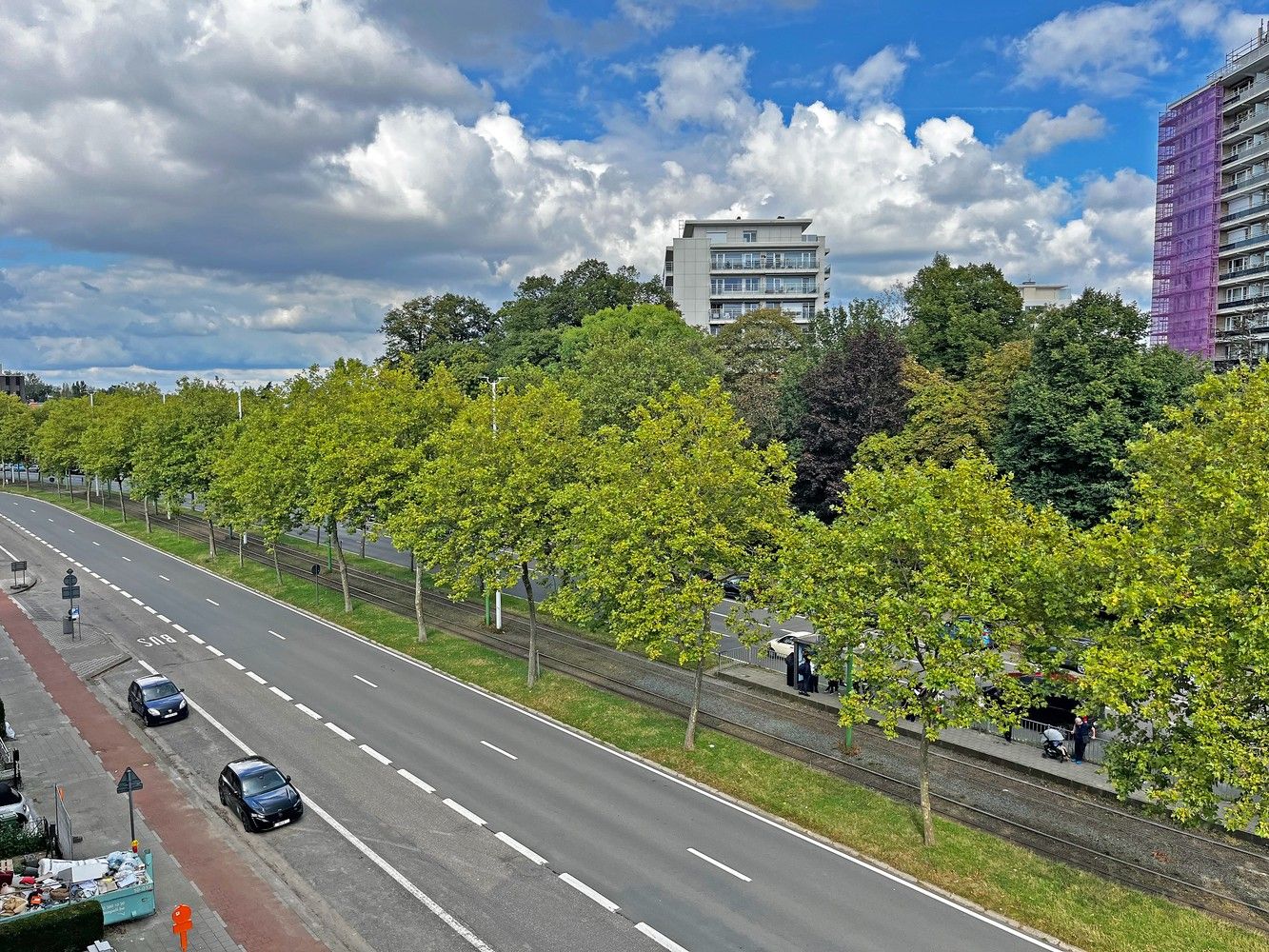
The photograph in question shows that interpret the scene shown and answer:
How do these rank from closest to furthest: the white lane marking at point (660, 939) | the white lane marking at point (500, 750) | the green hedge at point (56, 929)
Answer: the green hedge at point (56, 929)
the white lane marking at point (660, 939)
the white lane marking at point (500, 750)

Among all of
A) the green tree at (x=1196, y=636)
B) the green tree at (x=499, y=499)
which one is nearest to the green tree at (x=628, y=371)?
the green tree at (x=499, y=499)

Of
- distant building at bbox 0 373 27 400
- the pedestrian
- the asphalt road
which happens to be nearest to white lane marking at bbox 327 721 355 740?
the asphalt road

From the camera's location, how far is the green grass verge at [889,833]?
17344 mm

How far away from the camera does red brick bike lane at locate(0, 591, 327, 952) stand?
1708 cm

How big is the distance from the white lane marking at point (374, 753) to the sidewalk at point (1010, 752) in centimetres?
1505

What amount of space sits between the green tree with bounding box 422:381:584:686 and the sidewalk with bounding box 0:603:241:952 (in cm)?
1347

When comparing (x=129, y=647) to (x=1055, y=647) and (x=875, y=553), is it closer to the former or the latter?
(x=875, y=553)

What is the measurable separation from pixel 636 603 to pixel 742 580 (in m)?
3.57

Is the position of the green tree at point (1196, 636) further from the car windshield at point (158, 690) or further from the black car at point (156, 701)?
the car windshield at point (158, 690)

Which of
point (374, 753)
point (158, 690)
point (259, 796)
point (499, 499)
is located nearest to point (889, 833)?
point (374, 753)

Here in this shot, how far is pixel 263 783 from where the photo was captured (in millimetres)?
22266

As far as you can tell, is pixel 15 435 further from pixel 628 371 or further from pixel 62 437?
pixel 628 371

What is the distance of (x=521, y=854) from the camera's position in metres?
20.3

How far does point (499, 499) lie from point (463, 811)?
41.2 feet
